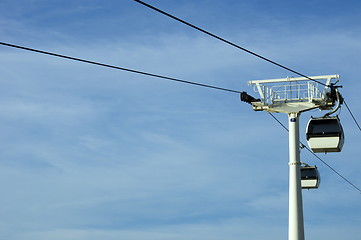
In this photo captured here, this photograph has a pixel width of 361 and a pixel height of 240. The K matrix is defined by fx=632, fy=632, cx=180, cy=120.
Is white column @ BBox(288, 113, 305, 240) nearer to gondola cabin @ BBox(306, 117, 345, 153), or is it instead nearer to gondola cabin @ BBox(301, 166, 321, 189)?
gondola cabin @ BBox(301, 166, 321, 189)

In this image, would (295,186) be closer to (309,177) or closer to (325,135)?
(309,177)

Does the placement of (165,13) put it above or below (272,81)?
below

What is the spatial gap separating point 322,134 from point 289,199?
2999 mm

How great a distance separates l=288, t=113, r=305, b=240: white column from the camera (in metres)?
25.2

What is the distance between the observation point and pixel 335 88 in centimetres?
2528

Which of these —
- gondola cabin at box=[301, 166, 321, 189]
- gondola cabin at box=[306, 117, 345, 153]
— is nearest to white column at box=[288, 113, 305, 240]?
gondola cabin at box=[301, 166, 321, 189]

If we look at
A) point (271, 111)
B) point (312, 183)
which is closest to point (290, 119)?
point (271, 111)

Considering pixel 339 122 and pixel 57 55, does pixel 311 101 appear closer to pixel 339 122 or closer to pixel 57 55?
pixel 339 122

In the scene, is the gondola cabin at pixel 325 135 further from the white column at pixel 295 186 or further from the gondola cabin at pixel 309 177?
the gondola cabin at pixel 309 177

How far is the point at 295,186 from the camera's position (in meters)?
25.9

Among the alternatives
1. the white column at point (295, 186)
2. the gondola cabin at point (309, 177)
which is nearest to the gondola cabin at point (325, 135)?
the white column at point (295, 186)

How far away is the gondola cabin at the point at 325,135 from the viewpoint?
24.9 metres

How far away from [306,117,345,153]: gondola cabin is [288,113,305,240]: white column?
1417mm

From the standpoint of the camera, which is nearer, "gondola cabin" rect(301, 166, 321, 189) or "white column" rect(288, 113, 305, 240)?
"white column" rect(288, 113, 305, 240)
